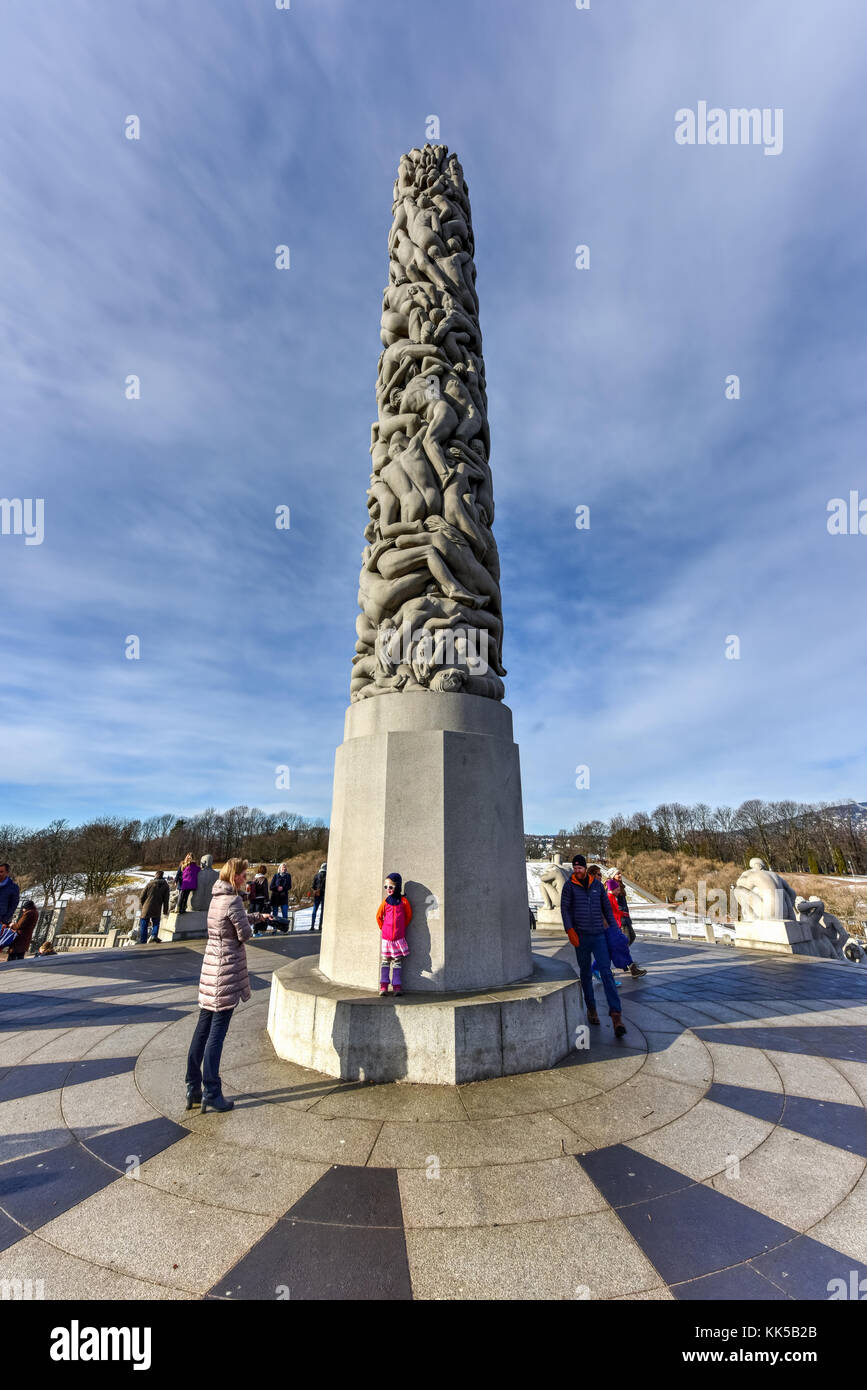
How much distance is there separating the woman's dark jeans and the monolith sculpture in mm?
1059

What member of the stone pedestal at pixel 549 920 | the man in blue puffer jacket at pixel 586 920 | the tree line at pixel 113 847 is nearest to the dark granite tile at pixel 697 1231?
the man in blue puffer jacket at pixel 586 920

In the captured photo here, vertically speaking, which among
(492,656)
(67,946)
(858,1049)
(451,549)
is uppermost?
(451,549)

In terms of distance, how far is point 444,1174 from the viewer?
3.62 metres

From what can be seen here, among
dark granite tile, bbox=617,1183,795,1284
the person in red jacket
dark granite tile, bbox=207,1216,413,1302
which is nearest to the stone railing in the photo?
the person in red jacket

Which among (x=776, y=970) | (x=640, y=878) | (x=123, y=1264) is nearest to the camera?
(x=123, y=1264)

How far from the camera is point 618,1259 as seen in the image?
2838 mm

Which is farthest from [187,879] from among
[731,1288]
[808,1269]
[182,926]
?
[808,1269]

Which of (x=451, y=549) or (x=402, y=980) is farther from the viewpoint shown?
(x=451, y=549)

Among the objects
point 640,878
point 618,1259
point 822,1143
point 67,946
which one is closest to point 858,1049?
point 822,1143

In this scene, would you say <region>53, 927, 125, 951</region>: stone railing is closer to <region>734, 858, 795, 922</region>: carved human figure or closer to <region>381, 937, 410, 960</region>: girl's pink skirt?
<region>381, 937, 410, 960</region>: girl's pink skirt

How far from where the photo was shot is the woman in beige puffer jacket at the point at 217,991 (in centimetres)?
455

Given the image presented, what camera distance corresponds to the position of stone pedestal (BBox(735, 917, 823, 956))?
13.5 metres

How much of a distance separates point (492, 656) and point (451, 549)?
1.59 meters
